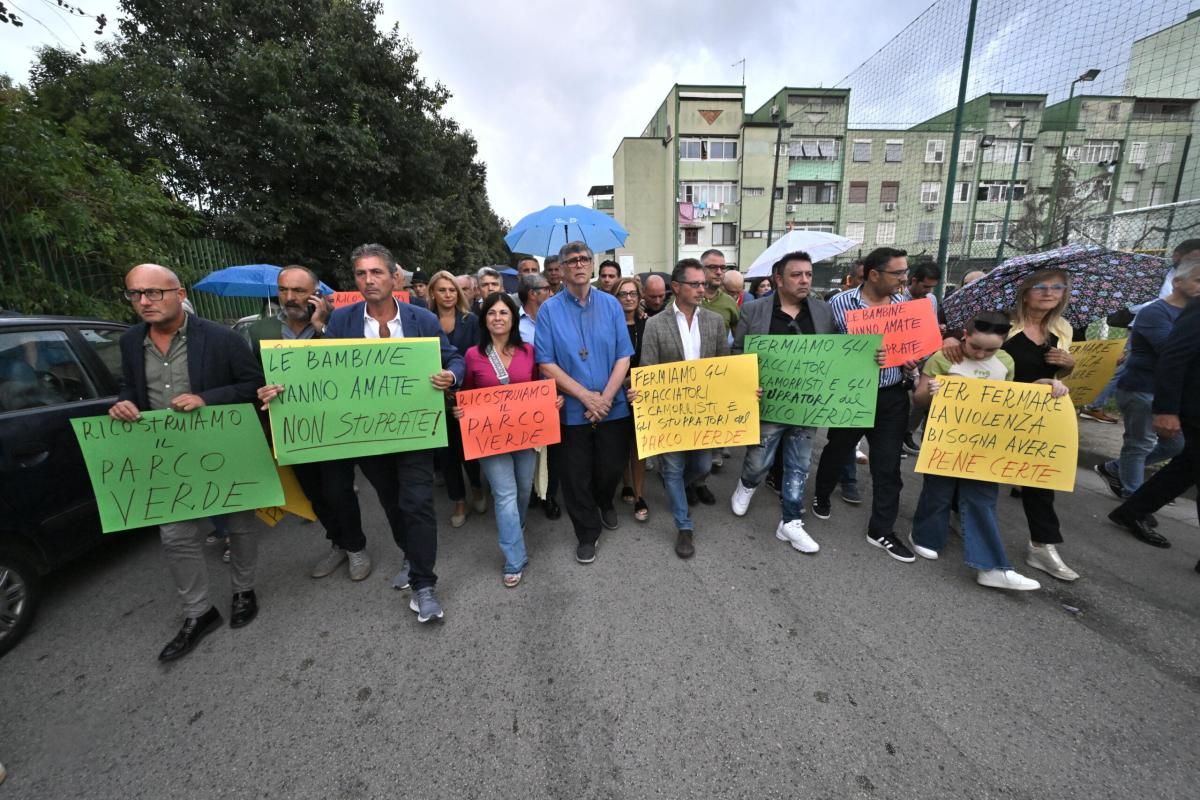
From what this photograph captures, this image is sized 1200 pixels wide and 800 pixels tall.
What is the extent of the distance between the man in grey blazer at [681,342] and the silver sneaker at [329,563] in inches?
92.3

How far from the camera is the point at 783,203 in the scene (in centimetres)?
3112

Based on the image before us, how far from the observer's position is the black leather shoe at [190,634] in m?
2.33

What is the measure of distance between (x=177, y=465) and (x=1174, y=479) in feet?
19.6

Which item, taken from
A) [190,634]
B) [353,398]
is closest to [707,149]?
[353,398]

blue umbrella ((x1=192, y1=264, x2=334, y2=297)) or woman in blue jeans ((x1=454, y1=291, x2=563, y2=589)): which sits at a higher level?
blue umbrella ((x1=192, y1=264, x2=334, y2=297))

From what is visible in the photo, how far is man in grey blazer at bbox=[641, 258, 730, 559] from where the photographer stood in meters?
3.12

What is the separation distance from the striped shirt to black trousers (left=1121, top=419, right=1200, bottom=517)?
1634mm

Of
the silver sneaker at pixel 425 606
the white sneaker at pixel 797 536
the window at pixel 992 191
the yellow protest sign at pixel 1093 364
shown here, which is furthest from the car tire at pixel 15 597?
the window at pixel 992 191

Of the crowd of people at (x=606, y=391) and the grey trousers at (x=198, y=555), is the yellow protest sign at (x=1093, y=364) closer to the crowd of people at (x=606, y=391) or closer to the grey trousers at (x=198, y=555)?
the crowd of people at (x=606, y=391)

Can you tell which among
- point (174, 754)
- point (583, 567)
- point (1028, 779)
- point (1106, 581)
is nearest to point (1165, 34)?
point (1106, 581)

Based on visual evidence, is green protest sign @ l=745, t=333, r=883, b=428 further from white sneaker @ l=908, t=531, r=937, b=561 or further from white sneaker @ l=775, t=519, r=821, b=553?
white sneaker @ l=908, t=531, r=937, b=561

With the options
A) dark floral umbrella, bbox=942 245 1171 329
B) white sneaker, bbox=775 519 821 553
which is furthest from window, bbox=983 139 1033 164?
white sneaker, bbox=775 519 821 553

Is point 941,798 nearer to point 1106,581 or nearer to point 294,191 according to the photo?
point 1106,581

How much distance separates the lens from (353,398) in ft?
8.04
